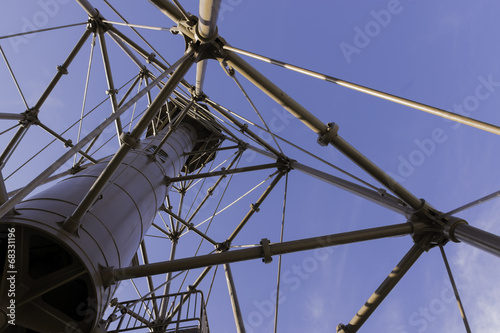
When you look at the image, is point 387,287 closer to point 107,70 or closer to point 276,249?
point 276,249

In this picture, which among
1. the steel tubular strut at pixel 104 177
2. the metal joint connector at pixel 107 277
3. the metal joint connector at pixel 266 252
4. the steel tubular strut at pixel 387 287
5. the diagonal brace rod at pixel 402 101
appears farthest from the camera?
the steel tubular strut at pixel 387 287

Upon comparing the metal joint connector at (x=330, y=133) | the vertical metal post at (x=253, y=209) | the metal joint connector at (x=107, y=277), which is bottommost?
the metal joint connector at (x=107, y=277)

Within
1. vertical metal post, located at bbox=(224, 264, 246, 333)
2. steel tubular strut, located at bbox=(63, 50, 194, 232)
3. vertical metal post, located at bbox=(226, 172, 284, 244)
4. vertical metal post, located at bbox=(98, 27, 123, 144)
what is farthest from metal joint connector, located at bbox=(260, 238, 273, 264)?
vertical metal post, located at bbox=(98, 27, 123, 144)

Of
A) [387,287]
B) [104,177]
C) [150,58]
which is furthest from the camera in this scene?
[150,58]

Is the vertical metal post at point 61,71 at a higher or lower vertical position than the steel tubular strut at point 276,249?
higher

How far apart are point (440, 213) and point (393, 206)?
79 centimetres

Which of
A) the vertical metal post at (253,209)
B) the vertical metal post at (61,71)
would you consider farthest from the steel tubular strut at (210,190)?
the vertical metal post at (61,71)

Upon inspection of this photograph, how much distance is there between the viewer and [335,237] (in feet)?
21.3

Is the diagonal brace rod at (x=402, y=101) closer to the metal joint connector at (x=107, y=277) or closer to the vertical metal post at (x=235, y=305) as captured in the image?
the metal joint connector at (x=107, y=277)

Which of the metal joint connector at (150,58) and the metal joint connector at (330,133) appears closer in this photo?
the metal joint connector at (330,133)

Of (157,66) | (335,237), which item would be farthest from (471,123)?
(157,66)

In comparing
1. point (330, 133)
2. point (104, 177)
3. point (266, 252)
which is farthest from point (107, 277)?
point (330, 133)

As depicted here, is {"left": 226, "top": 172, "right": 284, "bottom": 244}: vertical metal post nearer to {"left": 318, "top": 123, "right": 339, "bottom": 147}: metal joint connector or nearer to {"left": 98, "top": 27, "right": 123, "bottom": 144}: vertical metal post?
{"left": 98, "top": 27, "right": 123, "bottom": 144}: vertical metal post

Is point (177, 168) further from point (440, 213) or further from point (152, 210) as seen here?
point (440, 213)
